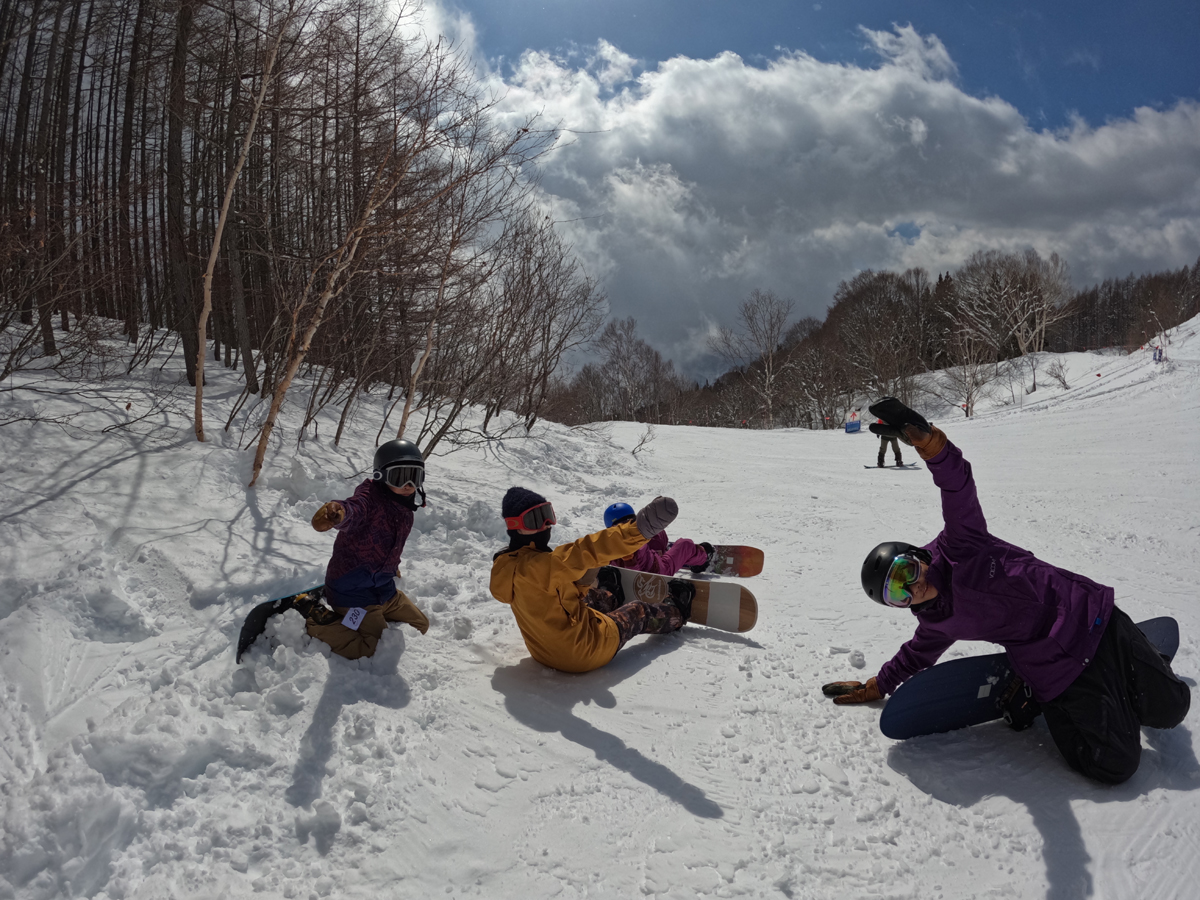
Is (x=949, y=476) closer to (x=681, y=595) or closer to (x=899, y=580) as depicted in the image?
(x=899, y=580)

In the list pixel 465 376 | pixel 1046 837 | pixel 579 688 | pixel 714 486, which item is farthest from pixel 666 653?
pixel 714 486

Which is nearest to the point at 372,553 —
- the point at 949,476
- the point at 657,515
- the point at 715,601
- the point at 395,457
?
the point at 395,457

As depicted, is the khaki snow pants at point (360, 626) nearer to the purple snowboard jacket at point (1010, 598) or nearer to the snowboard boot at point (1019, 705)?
the purple snowboard jacket at point (1010, 598)

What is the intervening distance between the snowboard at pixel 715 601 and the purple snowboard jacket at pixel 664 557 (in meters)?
0.40

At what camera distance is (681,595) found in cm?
404

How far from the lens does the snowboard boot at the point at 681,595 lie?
13.1ft

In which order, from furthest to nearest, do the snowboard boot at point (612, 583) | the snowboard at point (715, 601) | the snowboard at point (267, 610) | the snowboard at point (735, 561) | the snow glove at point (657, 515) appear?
the snowboard at point (735, 561), the snowboard boot at point (612, 583), the snowboard at point (715, 601), the snowboard at point (267, 610), the snow glove at point (657, 515)

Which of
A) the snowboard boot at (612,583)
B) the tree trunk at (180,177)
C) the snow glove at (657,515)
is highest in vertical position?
the tree trunk at (180,177)

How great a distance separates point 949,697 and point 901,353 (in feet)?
109

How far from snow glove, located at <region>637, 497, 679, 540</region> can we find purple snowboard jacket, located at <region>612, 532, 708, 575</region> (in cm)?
168

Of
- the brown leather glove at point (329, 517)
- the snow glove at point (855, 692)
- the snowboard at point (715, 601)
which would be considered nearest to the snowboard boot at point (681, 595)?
the snowboard at point (715, 601)

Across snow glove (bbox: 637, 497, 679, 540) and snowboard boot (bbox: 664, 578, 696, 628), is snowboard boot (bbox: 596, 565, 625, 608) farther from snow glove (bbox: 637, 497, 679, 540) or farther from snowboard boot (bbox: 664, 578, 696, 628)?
snow glove (bbox: 637, 497, 679, 540)

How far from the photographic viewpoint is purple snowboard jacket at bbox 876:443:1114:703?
2.54 metres

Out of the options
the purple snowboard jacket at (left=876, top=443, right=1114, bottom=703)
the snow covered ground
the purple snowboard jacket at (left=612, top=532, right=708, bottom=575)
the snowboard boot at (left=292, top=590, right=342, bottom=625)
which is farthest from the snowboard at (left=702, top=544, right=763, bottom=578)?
the snowboard boot at (left=292, top=590, right=342, bottom=625)
